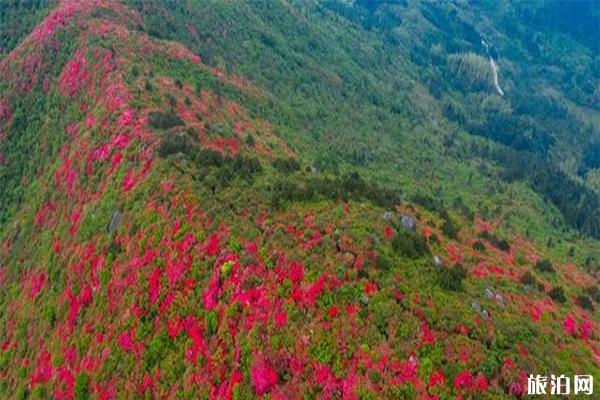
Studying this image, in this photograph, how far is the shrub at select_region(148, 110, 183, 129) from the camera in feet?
275

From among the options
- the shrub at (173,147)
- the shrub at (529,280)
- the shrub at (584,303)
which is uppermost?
the shrub at (529,280)

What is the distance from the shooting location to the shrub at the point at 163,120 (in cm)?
8375

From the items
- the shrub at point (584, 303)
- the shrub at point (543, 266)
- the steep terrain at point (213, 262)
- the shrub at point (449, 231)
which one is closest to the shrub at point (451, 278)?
the steep terrain at point (213, 262)

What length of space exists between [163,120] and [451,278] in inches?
1958

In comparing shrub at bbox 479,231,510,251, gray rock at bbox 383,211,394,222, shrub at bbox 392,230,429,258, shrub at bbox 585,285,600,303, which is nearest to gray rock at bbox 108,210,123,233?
gray rock at bbox 383,211,394,222

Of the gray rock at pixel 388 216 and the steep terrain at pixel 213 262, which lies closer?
the steep terrain at pixel 213 262

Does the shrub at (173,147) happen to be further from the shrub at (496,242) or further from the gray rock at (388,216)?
the shrub at (496,242)

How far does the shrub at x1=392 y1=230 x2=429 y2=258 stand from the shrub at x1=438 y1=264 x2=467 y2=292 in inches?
120

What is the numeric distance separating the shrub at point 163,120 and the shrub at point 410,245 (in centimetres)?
4090

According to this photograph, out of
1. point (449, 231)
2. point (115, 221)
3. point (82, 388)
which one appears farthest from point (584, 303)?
point (115, 221)

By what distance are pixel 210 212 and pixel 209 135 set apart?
26.9 m

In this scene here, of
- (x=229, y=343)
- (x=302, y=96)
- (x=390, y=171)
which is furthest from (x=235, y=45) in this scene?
(x=229, y=343)

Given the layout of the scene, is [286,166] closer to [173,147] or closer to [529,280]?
[173,147]

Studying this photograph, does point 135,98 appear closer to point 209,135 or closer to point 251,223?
point 209,135
